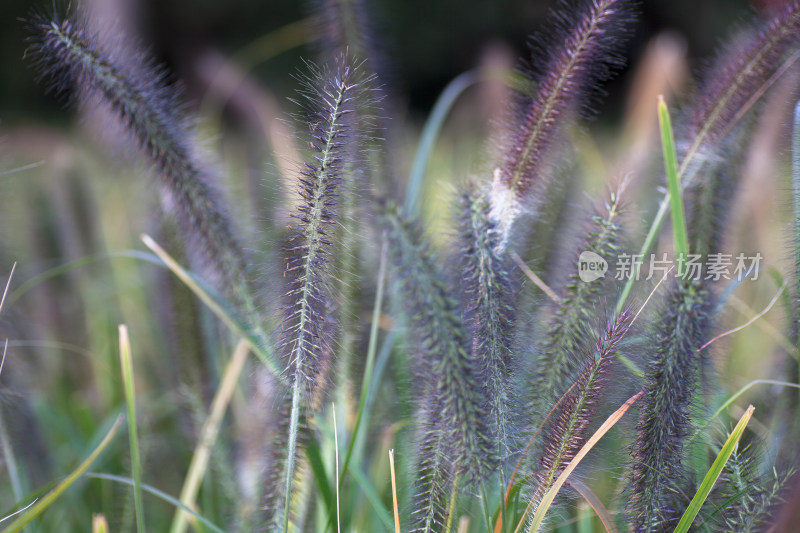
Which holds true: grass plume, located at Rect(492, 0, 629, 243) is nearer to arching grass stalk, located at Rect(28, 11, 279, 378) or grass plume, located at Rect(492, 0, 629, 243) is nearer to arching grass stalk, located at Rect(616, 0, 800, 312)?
arching grass stalk, located at Rect(616, 0, 800, 312)

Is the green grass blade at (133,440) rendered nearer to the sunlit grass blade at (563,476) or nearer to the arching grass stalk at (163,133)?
the arching grass stalk at (163,133)

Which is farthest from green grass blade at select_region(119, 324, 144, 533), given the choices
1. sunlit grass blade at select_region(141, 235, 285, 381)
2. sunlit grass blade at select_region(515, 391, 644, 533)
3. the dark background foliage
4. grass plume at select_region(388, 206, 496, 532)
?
the dark background foliage

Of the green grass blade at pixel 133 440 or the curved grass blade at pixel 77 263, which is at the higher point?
the curved grass blade at pixel 77 263

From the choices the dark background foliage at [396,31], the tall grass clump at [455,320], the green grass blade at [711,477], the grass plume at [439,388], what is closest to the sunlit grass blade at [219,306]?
the tall grass clump at [455,320]

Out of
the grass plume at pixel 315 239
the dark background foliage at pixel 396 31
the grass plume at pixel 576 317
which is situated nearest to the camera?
the grass plume at pixel 315 239

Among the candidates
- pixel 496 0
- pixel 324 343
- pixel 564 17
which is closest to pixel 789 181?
pixel 564 17

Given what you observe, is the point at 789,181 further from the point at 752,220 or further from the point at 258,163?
the point at 258,163

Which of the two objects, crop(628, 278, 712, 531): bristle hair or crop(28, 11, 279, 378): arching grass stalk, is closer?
crop(628, 278, 712, 531): bristle hair

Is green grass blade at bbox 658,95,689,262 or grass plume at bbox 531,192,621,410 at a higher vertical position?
green grass blade at bbox 658,95,689,262
